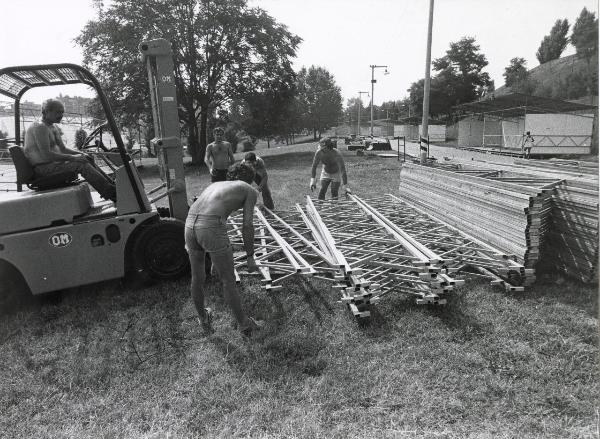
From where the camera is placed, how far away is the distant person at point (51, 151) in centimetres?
497

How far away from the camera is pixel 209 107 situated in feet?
105

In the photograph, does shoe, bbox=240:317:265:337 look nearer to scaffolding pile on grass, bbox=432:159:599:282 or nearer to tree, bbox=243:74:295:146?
scaffolding pile on grass, bbox=432:159:599:282

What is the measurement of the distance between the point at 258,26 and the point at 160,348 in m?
30.3

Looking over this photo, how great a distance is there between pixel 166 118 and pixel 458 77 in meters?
72.5

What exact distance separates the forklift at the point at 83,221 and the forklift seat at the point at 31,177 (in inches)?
0.4

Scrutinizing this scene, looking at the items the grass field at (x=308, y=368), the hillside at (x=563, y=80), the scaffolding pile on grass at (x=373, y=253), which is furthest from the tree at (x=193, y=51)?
the grass field at (x=308, y=368)

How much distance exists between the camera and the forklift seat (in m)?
4.97

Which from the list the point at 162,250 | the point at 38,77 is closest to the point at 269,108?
the point at 38,77

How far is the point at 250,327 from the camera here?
461 centimetres

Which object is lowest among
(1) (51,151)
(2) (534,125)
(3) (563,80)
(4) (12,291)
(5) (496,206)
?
(4) (12,291)

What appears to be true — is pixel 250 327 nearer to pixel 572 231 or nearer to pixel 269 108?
pixel 572 231

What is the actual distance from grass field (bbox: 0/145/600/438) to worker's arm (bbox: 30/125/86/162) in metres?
1.78

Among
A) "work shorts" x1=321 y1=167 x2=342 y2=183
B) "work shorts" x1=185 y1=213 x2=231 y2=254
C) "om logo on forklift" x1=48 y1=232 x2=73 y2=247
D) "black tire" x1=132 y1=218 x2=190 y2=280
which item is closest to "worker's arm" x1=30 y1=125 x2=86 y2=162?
"om logo on forklift" x1=48 y1=232 x2=73 y2=247

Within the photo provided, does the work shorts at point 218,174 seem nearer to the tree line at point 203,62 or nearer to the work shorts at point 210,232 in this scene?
the work shorts at point 210,232
